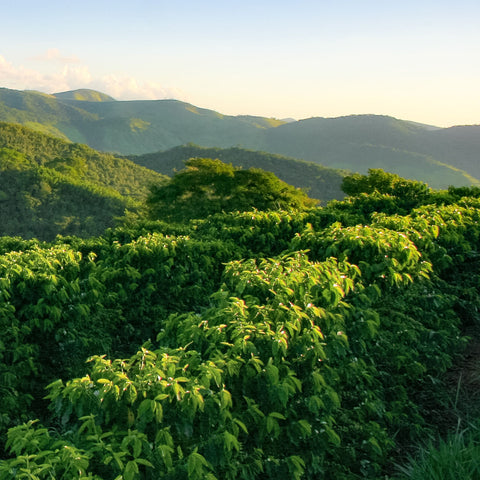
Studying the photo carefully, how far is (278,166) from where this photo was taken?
7956 cm

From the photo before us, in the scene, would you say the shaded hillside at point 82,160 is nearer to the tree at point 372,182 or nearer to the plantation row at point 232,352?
the tree at point 372,182

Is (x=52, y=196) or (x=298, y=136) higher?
(x=298, y=136)

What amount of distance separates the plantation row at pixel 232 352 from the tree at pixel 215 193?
57.9 ft

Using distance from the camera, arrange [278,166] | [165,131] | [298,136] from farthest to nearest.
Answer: [165,131] → [298,136] → [278,166]

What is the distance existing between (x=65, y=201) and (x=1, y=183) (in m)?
7.00

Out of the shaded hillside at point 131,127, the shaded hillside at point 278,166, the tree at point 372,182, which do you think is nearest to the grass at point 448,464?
the tree at point 372,182

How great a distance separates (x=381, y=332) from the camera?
440 centimetres

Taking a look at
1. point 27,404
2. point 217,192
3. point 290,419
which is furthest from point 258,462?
point 217,192

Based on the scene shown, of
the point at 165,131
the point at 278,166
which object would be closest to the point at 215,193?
the point at 278,166

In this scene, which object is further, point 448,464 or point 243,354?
point 448,464

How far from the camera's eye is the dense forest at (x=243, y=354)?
2500mm

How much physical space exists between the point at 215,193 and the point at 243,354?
23094 millimetres

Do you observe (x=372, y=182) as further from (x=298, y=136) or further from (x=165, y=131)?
(x=165, y=131)

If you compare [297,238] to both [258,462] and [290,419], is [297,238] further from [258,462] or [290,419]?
[258,462]
